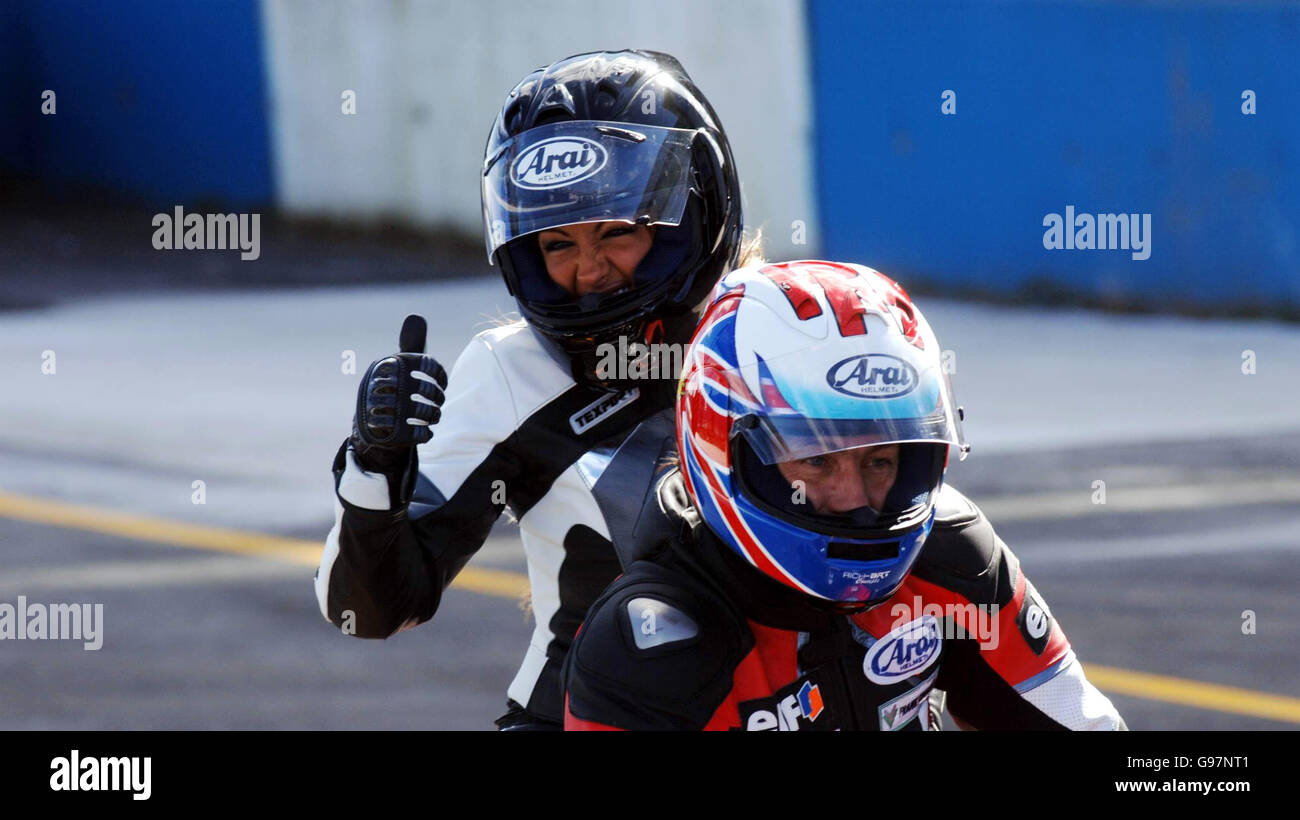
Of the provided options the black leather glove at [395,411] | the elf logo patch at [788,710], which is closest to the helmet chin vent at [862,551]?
the elf logo patch at [788,710]

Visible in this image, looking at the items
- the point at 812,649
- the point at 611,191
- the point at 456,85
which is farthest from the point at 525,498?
the point at 456,85

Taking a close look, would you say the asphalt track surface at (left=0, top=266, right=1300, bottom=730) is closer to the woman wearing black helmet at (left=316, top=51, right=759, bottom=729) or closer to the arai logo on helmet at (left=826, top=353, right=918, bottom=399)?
the woman wearing black helmet at (left=316, top=51, right=759, bottom=729)

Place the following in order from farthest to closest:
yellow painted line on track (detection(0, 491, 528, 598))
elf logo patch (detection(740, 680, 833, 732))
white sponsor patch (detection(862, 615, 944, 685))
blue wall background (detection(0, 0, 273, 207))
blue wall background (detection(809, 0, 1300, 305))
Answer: blue wall background (detection(0, 0, 273, 207)) → blue wall background (detection(809, 0, 1300, 305)) → yellow painted line on track (detection(0, 491, 528, 598)) → white sponsor patch (detection(862, 615, 944, 685)) → elf logo patch (detection(740, 680, 833, 732))

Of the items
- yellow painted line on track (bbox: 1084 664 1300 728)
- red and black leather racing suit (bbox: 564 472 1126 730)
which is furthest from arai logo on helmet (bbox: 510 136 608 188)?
yellow painted line on track (bbox: 1084 664 1300 728)

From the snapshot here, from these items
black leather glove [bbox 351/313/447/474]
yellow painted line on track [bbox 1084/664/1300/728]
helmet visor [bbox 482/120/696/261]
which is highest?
helmet visor [bbox 482/120/696/261]

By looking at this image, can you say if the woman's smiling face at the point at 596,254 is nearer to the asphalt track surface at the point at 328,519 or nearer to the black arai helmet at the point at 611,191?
the black arai helmet at the point at 611,191

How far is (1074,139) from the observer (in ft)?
57.7

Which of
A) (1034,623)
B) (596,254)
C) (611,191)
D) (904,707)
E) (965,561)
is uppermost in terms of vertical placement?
(611,191)

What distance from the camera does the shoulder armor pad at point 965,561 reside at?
3441 millimetres

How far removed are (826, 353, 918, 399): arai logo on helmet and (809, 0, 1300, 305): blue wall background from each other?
14.3 metres

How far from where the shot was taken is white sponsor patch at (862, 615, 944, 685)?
341cm

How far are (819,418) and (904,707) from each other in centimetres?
55

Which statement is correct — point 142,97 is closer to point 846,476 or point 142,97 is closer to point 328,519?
point 328,519
